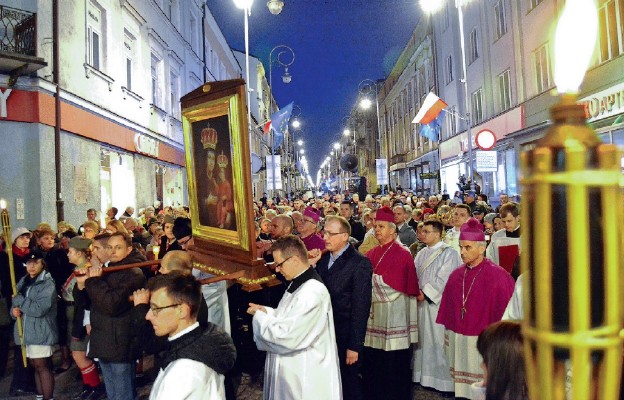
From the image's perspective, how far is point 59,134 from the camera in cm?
1265

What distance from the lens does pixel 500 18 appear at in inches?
944

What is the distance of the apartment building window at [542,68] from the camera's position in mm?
18891

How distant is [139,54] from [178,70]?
20.5 feet

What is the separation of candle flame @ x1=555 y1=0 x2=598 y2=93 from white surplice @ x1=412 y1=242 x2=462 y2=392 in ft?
18.0

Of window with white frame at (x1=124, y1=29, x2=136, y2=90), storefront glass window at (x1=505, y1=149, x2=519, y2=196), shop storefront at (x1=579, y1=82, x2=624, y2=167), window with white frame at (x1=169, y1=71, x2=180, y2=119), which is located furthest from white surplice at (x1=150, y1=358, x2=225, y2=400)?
window with white frame at (x1=169, y1=71, x2=180, y2=119)

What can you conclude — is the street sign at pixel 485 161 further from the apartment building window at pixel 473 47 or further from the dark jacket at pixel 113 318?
the apartment building window at pixel 473 47

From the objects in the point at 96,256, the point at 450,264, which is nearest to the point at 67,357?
the point at 96,256

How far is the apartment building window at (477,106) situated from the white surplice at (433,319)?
22884mm

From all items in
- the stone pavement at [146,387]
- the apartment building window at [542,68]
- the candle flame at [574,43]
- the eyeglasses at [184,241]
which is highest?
the apartment building window at [542,68]

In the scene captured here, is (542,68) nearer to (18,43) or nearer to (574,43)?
(18,43)

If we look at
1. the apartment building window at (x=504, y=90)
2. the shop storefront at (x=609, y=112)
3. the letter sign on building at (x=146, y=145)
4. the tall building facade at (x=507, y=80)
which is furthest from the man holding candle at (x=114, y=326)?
the apartment building window at (x=504, y=90)

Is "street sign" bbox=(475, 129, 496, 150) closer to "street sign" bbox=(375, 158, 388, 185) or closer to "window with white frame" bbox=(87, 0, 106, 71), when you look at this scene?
"street sign" bbox=(375, 158, 388, 185)

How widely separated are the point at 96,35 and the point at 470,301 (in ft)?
47.1

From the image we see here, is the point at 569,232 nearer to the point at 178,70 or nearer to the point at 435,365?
the point at 435,365
